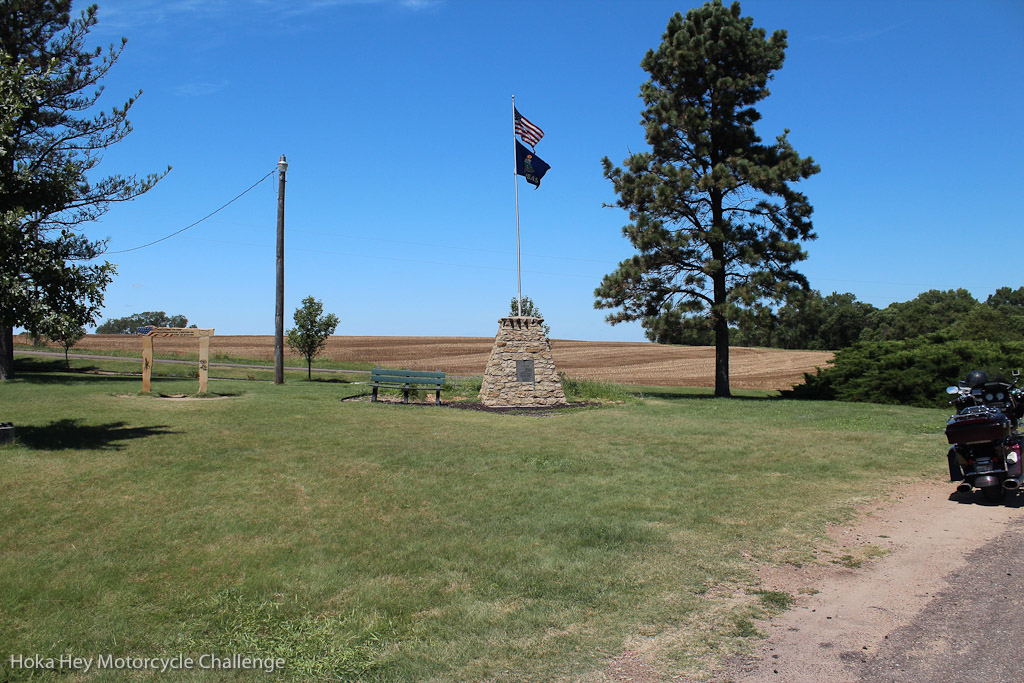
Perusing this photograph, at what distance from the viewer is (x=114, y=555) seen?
5953mm

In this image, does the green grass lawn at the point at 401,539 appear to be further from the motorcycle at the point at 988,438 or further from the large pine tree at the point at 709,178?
the large pine tree at the point at 709,178

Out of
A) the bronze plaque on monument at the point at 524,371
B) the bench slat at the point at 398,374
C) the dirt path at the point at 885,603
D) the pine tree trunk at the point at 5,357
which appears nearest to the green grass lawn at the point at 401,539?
the dirt path at the point at 885,603

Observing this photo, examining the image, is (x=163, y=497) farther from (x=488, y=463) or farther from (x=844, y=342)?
(x=844, y=342)

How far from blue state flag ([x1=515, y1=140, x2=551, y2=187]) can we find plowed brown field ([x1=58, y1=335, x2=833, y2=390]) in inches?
741

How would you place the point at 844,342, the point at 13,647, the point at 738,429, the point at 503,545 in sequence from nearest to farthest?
the point at 13,647 → the point at 503,545 → the point at 738,429 → the point at 844,342

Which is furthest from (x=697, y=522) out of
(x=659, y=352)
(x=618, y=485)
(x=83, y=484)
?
(x=659, y=352)

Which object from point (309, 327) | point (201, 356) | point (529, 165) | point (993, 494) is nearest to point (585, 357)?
point (309, 327)

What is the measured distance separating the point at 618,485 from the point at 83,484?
6.41 meters

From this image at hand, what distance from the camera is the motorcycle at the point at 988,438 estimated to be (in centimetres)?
766

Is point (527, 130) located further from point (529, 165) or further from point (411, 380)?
point (411, 380)

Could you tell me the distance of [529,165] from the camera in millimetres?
20250

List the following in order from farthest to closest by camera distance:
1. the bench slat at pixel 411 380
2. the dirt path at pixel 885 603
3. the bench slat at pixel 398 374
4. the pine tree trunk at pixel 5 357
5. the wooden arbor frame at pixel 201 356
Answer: the pine tree trunk at pixel 5 357
the bench slat at pixel 411 380
the bench slat at pixel 398 374
the wooden arbor frame at pixel 201 356
the dirt path at pixel 885 603

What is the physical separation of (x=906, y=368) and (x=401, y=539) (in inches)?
761

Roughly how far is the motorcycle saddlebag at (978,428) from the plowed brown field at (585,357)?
27.9 metres
